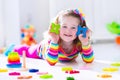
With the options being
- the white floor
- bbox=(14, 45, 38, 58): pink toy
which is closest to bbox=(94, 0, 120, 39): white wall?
the white floor

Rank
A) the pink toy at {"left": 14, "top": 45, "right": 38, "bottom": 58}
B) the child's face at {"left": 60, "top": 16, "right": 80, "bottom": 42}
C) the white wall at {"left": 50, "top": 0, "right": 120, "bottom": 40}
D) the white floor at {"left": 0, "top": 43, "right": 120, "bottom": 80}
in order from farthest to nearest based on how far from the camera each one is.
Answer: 1. the white wall at {"left": 50, "top": 0, "right": 120, "bottom": 40}
2. the pink toy at {"left": 14, "top": 45, "right": 38, "bottom": 58}
3. the child's face at {"left": 60, "top": 16, "right": 80, "bottom": 42}
4. the white floor at {"left": 0, "top": 43, "right": 120, "bottom": 80}

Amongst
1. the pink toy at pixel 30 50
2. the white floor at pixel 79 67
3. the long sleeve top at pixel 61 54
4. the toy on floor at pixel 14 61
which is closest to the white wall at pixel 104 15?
the white floor at pixel 79 67

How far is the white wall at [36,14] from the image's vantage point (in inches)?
99.3

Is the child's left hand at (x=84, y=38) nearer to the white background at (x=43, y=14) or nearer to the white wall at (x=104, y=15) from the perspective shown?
the white background at (x=43, y=14)

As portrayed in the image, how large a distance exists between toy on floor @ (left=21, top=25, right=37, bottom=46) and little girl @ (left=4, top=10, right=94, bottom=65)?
732 mm

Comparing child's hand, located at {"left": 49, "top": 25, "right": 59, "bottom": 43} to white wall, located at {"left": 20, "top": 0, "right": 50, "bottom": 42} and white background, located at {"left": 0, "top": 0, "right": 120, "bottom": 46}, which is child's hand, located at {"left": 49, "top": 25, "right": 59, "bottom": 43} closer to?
white background, located at {"left": 0, "top": 0, "right": 120, "bottom": 46}

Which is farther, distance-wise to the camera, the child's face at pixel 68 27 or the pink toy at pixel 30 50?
the pink toy at pixel 30 50

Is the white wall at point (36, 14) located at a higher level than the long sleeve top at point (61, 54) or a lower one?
higher

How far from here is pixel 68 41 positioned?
150 cm

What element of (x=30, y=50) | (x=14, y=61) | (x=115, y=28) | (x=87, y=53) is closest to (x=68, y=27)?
(x=87, y=53)

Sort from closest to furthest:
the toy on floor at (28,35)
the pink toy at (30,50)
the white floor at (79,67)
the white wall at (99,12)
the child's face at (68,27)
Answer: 1. the white floor at (79,67)
2. the child's face at (68,27)
3. the pink toy at (30,50)
4. the toy on floor at (28,35)
5. the white wall at (99,12)

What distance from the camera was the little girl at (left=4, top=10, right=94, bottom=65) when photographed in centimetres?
148

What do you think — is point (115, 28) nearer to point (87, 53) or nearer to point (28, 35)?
point (28, 35)

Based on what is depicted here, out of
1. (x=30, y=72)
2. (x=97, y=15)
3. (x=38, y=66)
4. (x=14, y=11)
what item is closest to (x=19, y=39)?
(x=14, y=11)
